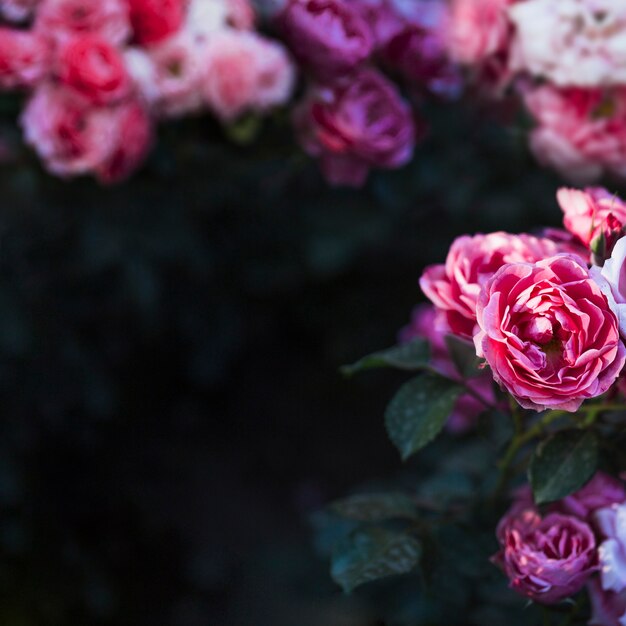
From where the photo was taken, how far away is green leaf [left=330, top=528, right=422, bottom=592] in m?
0.88

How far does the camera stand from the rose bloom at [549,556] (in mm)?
812

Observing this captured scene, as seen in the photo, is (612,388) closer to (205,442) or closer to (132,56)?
(132,56)

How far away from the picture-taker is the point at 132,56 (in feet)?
4.41

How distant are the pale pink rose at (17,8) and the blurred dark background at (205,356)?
26 centimetres

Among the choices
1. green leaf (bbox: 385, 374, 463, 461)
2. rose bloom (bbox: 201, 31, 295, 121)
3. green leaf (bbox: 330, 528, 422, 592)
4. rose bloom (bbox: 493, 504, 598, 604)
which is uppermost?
rose bloom (bbox: 201, 31, 295, 121)

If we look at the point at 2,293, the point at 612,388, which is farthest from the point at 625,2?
the point at 2,293

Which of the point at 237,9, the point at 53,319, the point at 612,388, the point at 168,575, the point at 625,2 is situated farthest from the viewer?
the point at 168,575

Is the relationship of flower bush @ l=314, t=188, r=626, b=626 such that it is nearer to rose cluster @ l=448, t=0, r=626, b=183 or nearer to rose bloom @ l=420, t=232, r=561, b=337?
rose bloom @ l=420, t=232, r=561, b=337

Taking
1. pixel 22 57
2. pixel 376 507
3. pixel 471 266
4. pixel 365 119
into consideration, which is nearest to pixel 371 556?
pixel 376 507

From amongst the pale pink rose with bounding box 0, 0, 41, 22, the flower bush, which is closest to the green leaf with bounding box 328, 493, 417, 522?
the flower bush

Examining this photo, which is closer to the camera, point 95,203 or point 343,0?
point 343,0

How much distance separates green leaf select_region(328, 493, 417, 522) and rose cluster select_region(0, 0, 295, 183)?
0.68 meters

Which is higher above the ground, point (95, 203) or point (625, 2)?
point (625, 2)

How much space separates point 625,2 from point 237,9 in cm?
61
